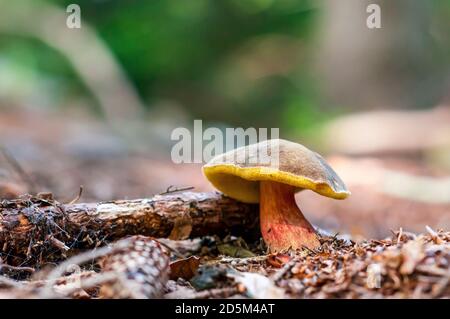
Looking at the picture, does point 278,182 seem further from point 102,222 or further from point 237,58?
point 237,58

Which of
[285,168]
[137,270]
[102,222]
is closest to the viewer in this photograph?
[137,270]

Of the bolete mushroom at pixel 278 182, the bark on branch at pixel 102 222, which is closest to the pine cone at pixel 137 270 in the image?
the bark on branch at pixel 102 222

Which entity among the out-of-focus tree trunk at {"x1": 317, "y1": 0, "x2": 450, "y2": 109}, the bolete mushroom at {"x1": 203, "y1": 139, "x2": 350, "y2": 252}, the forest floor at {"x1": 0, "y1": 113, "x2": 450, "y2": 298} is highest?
the out-of-focus tree trunk at {"x1": 317, "y1": 0, "x2": 450, "y2": 109}

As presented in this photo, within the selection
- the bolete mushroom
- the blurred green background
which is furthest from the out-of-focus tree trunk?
the bolete mushroom

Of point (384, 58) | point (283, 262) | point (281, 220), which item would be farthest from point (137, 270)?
point (384, 58)

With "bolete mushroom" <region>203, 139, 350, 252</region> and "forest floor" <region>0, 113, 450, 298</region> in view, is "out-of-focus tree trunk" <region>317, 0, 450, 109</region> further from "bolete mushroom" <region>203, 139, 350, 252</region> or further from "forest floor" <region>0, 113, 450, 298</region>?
"bolete mushroom" <region>203, 139, 350, 252</region>

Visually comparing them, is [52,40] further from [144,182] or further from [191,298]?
[191,298]
